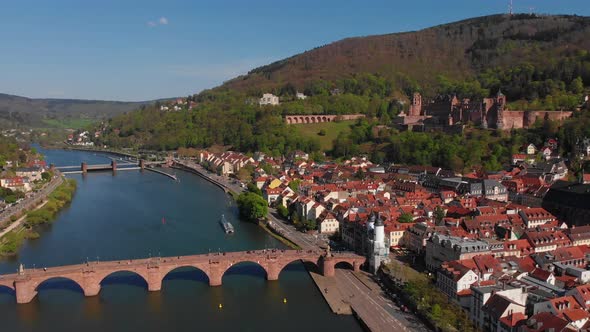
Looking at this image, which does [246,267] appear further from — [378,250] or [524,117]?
[524,117]

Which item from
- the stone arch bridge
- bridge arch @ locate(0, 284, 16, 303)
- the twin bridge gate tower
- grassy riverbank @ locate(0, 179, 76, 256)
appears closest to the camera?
the twin bridge gate tower

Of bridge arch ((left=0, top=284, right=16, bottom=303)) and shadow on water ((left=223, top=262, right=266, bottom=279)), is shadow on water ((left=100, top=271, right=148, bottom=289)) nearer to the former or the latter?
bridge arch ((left=0, top=284, right=16, bottom=303))

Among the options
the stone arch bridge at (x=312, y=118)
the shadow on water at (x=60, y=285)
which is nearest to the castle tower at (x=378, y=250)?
the shadow on water at (x=60, y=285)

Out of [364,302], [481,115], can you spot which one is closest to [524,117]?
[481,115]

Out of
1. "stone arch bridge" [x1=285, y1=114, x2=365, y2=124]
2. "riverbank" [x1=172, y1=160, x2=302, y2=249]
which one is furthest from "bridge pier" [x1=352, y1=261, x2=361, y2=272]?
"stone arch bridge" [x1=285, y1=114, x2=365, y2=124]

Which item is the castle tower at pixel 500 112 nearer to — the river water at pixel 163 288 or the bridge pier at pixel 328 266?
the river water at pixel 163 288

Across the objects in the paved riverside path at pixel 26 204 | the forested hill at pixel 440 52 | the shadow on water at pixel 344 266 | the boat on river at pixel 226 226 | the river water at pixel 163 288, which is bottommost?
the river water at pixel 163 288
